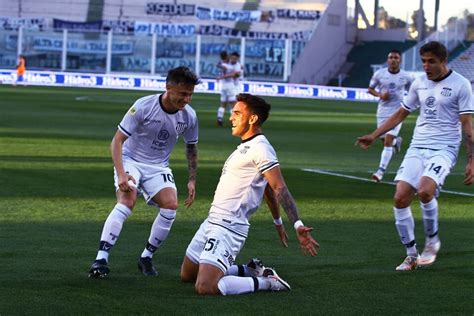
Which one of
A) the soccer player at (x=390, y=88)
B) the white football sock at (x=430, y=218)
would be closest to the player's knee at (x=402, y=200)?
the white football sock at (x=430, y=218)

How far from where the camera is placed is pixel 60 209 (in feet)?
49.9

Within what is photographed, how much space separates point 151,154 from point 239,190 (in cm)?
142

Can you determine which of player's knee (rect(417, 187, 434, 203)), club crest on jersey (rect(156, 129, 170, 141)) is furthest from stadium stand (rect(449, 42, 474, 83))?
club crest on jersey (rect(156, 129, 170, 141))

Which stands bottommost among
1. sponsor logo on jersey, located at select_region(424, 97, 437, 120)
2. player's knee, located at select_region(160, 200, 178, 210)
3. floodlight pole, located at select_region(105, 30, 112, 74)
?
floodlight pole, located at select_region(105, 30, 112, 74)

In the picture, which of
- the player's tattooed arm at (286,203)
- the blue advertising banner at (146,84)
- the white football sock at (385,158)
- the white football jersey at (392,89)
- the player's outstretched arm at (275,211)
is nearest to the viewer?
the player's tattooed arm at (286,203)

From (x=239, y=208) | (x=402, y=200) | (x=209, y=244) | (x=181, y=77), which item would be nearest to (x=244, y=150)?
(x=239, y=208)

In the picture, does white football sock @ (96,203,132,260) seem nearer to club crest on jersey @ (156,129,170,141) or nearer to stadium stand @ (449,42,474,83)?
club crest on jersey @ (156,129,170,141)

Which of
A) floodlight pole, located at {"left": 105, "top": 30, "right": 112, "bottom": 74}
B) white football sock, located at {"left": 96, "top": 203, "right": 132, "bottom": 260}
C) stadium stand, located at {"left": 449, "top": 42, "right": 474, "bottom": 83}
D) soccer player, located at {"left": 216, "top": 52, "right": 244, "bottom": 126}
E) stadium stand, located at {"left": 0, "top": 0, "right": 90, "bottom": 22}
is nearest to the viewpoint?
white football sock, located at {"left": 96, "top": 203, "right": 132, "bottom": 260}

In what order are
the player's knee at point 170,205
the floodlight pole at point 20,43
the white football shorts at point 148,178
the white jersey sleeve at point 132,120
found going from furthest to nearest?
the floodlight pole at point 20,43 < the white football shorts at point 148,178 < the player's knee at point 170,205 < the white jersey sleeve at point 132,120

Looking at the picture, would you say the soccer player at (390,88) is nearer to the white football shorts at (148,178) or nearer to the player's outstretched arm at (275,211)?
the white football shorts at (148,178)

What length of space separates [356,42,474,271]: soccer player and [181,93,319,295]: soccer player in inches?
74.5

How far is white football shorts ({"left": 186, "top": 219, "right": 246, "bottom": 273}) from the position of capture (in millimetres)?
9836

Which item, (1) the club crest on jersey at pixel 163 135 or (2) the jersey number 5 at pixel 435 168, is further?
(2) the jersey number 5 at pixel 435 168

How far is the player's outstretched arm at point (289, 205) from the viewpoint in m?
9.12
